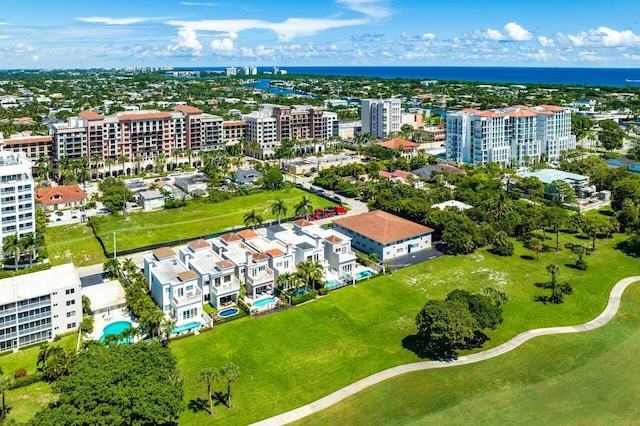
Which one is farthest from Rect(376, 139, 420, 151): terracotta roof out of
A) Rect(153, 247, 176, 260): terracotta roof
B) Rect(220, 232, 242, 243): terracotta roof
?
Rect(153, 247, 176, 260): terracotta roof

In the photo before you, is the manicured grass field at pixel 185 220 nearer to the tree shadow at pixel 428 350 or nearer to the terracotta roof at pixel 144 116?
the tree shadow at pixel 428 350

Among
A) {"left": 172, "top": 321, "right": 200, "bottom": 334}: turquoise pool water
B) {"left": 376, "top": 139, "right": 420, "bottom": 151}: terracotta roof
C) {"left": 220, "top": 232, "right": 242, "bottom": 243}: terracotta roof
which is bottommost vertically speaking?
{"left": 172, "top": 321, "right": 200, "bottom": 334}: turquoise pool water

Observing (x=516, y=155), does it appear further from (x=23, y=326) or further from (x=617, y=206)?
(x=23, y=326)

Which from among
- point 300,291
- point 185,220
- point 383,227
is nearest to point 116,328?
point 300,291

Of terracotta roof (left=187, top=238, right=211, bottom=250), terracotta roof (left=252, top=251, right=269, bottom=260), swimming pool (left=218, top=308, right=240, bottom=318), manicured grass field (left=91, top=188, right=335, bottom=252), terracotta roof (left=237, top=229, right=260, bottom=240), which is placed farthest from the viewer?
manicured grass field (left=91, top=188, right=335, bottom=252)

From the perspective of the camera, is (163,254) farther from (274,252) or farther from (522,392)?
(522,392)

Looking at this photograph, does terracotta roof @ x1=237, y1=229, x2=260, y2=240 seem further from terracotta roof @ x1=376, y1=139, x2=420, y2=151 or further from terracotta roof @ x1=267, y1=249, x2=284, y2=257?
terracotta roof @ x1=376, y1=139, x2=420, y2=151
